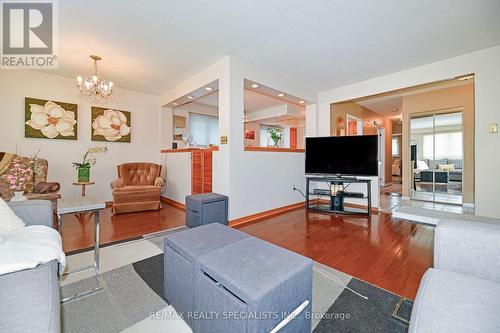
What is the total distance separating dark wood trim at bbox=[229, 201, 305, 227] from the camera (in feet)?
10.5

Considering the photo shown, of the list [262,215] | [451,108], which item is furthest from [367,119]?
[262,215]

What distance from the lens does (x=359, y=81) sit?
4.05 metres

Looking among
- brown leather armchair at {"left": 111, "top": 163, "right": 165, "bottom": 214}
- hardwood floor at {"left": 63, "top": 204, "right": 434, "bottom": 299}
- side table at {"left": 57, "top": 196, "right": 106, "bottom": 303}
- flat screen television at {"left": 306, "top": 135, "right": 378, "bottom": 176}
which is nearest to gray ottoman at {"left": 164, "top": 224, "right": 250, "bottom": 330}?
side table at {"left": 57, "top": 196, "right": 106, "bottom": 303}

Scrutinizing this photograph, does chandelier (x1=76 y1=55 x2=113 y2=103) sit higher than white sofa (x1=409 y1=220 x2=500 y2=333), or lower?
higher

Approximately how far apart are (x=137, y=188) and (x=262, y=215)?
2.29 m

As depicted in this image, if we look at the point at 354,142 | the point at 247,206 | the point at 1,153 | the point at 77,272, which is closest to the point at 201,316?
the point at 77,272

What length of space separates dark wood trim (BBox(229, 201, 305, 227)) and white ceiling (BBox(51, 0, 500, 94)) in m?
2.46

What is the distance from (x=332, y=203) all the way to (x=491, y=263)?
281 centimetres

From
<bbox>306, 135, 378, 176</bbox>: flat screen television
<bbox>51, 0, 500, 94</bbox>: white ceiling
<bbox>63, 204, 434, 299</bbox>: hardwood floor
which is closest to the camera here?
<bbox>63, 204, 434, 299</bbox>: hardwood floor

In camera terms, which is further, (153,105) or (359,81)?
(153,105)

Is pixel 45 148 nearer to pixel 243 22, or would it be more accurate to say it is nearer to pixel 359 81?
pixel 243 22

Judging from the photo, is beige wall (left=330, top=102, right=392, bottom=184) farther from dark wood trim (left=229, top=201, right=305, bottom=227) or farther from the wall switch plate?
the wall switch plate

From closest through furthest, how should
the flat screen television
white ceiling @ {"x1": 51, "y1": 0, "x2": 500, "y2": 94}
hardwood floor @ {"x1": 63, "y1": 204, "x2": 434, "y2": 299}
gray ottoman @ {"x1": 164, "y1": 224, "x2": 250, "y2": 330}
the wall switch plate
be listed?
gray ottoman @ {"x1": 164, "y1": 224, "x2": 250, "y2": 330} < hardwood floor @ {"x1": 63, "y1": 204, "x2": 434, "y2": 299} < white ceiling @ {"x1": 51, "y1": 0, "x2": 500, "y2": 94} < the wall switch plate < the flat screen television

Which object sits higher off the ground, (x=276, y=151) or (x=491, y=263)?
(x=276, y=151)
